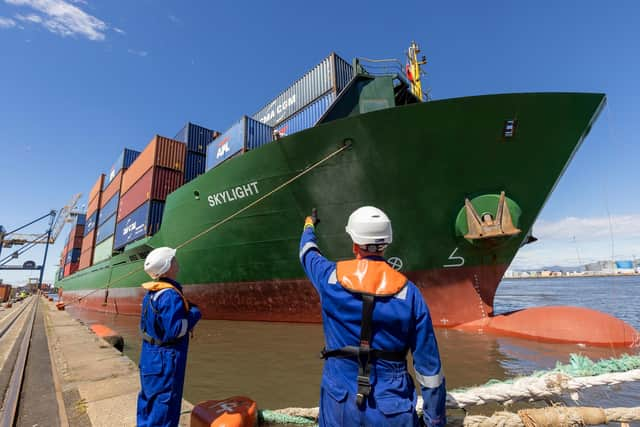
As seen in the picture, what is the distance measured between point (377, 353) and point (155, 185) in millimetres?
15191

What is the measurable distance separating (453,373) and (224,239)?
22.8ft

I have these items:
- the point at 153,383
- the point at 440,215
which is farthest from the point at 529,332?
the point at 153,383

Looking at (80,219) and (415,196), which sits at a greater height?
(80,219)

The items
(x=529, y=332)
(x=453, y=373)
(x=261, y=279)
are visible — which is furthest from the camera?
(x=261, y=279)

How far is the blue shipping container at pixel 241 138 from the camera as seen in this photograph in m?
11.3

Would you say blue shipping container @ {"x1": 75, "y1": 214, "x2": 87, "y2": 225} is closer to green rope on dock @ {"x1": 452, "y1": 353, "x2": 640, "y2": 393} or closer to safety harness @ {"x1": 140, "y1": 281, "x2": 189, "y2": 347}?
safety harness @ {"x1": 140, "y1": 281, "x2": 189, "y2": 347}

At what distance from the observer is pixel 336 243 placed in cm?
778

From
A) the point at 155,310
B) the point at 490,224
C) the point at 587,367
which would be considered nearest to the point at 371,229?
the point at 155,310

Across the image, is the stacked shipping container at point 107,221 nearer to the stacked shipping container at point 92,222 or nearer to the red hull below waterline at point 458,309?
the stacked shipping container at point 92,222

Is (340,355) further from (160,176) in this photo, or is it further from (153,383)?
(160,176)

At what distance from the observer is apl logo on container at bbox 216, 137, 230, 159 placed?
12.0m

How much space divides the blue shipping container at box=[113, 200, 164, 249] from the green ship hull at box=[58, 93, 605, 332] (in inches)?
264

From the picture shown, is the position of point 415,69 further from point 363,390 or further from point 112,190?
point 112,190

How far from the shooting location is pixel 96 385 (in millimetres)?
3824
